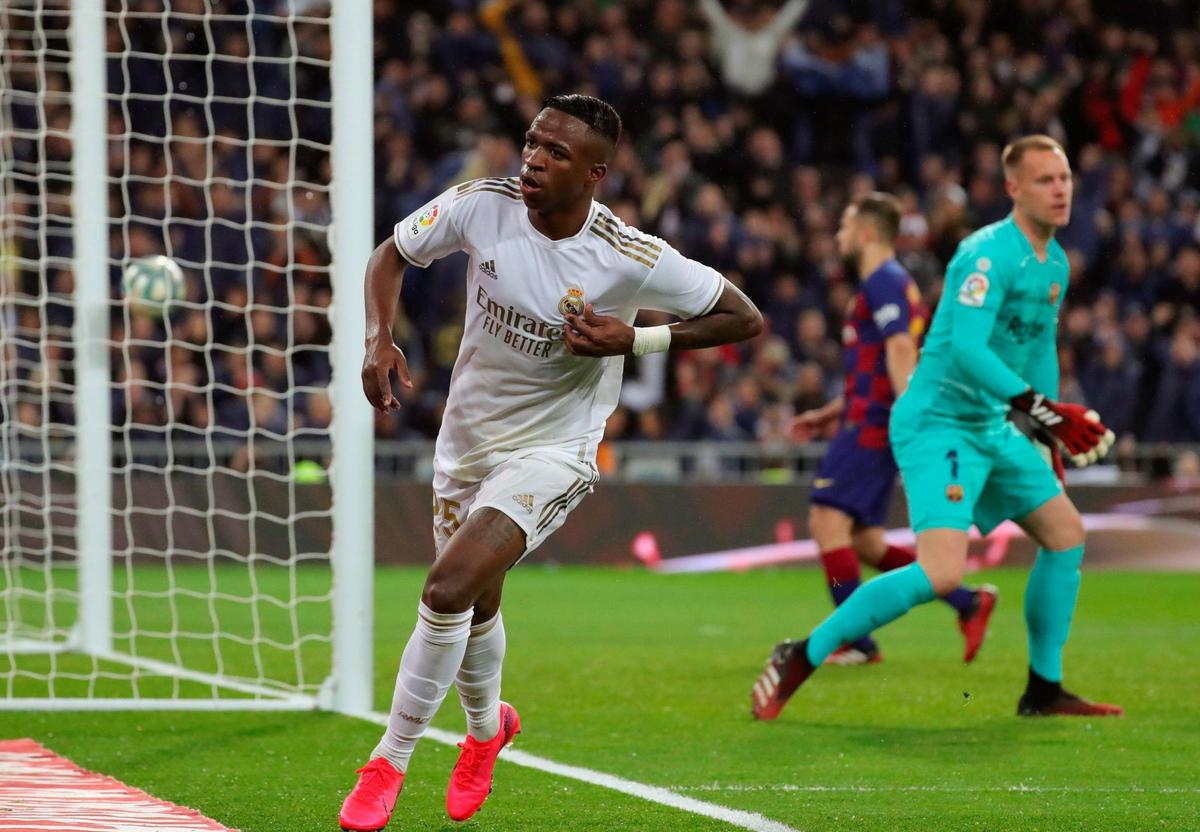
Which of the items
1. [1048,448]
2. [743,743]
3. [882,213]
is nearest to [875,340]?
[882,213]

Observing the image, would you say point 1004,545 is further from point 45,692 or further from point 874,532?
point 45,692

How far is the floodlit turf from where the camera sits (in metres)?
4.89

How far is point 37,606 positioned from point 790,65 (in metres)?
11.4

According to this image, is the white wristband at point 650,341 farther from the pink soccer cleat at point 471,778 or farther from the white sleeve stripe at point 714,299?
the pink soccer cleat at point 471,778

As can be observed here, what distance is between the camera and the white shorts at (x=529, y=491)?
15.8 ft

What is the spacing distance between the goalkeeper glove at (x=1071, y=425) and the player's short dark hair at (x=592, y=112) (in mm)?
2210

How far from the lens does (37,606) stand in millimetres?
11711

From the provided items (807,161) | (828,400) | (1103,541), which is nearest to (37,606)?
(828,400)

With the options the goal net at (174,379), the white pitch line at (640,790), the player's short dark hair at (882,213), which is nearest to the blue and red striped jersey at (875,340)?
the player's short dark hair at (882,213)

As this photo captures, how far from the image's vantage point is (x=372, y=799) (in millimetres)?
4504

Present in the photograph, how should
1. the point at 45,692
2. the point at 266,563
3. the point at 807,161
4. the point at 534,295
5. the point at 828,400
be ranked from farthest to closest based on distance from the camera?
the point at 807,161 → the point at 828,400 → the point at 266,563 → the point at 45,692 → the point at 534,295

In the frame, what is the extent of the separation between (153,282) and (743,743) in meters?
4.48

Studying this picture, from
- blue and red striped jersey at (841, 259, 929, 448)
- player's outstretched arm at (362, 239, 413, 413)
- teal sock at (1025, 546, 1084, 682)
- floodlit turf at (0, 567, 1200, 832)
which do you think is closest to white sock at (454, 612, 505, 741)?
floodlit turf at (0, 567, 1200, 832)

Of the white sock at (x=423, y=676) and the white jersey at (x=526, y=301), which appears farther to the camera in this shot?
the white jersey at (x=526, y=301)
